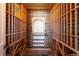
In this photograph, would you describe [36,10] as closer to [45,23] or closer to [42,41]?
[45,23]

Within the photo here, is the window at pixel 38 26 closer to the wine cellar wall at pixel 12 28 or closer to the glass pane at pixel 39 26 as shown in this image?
the glass pane at pixel 39 26

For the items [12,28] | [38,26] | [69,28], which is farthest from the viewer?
[38,26]

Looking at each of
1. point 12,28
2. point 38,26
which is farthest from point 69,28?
point 38,26

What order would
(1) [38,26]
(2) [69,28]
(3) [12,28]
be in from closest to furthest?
(2) [69,28]
(3) [12,28]
(1) [38,26]

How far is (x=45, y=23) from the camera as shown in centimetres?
708

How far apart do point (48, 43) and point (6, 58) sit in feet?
21.0

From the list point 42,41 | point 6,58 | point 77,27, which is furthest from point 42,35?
point 6,58

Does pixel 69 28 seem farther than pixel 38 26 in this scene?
No

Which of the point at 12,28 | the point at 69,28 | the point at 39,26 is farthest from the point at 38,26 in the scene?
the point at 69,28

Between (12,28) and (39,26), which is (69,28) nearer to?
(12,28)

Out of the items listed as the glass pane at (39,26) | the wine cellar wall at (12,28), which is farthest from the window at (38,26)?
the wine cellar wall at (12,28)

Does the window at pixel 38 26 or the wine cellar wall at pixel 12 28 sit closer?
the wine cellar wall at pixel 12 28

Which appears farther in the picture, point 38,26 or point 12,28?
point 38,26

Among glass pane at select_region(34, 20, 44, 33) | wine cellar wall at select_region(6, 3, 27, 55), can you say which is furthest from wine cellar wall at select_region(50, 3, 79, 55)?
glass pane at select_region(34, 20, 44, 33)
